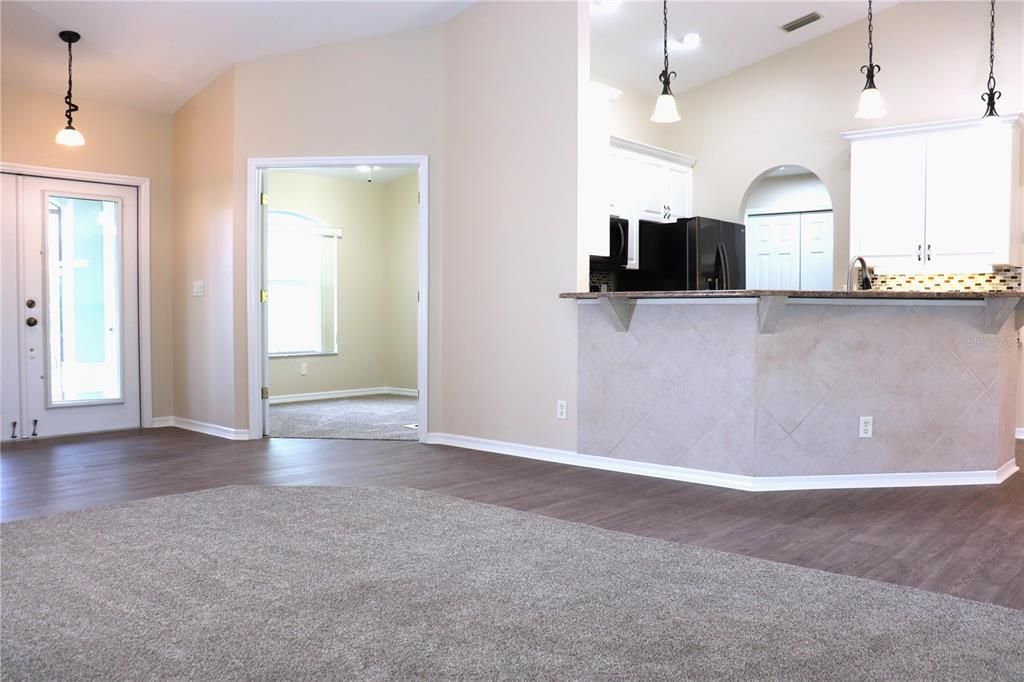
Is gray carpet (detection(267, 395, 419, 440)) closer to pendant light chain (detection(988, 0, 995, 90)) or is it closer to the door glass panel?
the door glass panel

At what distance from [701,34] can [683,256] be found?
1771mm

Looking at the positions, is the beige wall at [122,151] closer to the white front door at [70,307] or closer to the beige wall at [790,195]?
the white front door at [70,307]

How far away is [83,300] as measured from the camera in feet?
20.0

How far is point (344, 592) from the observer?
8.18ft

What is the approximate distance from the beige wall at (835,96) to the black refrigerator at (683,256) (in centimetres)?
65

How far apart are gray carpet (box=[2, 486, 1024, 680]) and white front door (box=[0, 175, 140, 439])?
3.01 metres

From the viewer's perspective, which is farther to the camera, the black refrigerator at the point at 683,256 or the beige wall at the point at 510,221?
the black refrigerator at the point at 683,256

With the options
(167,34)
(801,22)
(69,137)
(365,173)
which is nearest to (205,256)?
(69,137)

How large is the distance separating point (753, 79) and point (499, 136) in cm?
300

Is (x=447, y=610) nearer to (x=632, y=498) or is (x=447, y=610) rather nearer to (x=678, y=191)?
(x=632, y=498)

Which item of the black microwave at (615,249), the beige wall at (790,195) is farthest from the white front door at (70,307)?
the beige wall at (790,195)

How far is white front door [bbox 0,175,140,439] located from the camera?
19.0 ft

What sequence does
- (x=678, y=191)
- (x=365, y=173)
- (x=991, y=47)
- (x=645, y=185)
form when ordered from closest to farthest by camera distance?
(x=991, y=47)
(x=645, y=185)
(x=678, y=191)
(x=365, y=173)

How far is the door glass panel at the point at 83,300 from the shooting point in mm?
5949
